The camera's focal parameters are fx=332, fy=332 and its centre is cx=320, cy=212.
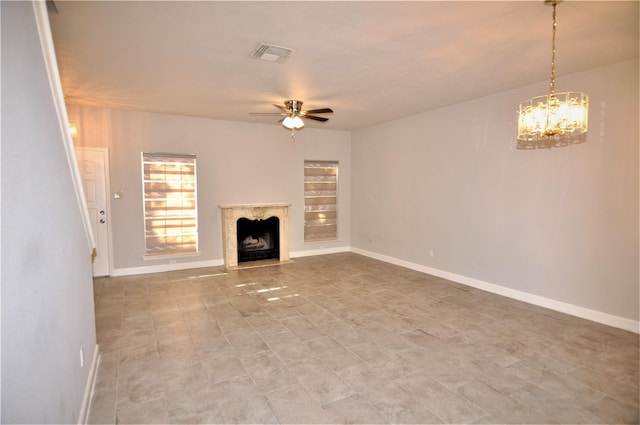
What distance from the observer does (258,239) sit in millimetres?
6992

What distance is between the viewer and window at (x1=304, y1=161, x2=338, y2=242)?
741cm

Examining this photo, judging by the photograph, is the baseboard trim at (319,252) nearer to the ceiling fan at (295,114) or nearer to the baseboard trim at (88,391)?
the ceiling fan at (295,114)

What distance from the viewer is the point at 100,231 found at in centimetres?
553

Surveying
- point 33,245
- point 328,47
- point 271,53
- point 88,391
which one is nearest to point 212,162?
point 271,53

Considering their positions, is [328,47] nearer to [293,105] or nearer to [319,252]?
[293,105]

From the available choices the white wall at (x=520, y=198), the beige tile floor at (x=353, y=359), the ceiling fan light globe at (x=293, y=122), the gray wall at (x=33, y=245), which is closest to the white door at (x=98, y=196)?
the beige tile floor at (x=353, y=359)

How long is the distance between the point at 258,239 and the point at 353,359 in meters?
4.40

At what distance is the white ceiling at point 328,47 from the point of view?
2447mm

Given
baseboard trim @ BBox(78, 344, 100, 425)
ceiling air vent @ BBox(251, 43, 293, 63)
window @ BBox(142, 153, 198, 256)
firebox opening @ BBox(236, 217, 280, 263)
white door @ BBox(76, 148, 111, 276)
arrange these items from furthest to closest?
firebox opening @ BBox(236, 217, 280, 263) → window @ BBox(142, 153, 198, 256) → white door @ BBox(76, 148, 111, 276) → ceiling air vent @ BBox(251, 43, 293, 63) → baseboard trim @ BBox(78, 344, 100, 425)

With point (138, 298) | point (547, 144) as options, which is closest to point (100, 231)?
point (138, 298)

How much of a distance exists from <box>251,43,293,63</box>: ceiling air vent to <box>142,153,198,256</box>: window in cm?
342

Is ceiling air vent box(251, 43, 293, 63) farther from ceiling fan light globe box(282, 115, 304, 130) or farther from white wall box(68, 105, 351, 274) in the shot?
white wall box(68, 105, 351, 274)

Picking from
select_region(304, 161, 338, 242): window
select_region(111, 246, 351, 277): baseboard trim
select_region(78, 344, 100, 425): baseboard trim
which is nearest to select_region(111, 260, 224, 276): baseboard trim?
select_region(111, 246, 351, 277): baseboard trim

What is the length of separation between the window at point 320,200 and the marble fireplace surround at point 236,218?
2.43 feet
